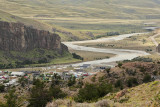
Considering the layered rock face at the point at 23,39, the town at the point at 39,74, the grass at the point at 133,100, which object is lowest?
the town at the point at 39,74

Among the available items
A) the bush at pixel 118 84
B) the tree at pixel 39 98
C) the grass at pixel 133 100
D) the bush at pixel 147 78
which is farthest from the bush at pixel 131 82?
the tree at pixel 39 98

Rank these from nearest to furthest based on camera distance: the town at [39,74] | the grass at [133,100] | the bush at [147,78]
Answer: the grass at [133,100], the bush at [147,78], the town at [39,74]

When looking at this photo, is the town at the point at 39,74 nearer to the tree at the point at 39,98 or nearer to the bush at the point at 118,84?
the bush at the point at 118,84

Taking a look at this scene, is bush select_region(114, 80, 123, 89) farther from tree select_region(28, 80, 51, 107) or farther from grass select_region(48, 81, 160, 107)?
tree select_region(28, 80, 51, 107)

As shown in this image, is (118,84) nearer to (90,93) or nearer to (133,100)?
(90,93)

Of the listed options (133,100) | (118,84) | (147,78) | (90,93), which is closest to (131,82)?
(118,84)

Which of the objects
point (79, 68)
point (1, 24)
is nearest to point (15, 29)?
point (1, 24)

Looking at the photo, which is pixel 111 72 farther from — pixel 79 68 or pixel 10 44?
pixel 10 44

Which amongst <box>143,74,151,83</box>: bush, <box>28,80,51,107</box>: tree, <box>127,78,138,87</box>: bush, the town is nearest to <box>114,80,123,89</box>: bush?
<box>127,78,138,87</box>: bush
